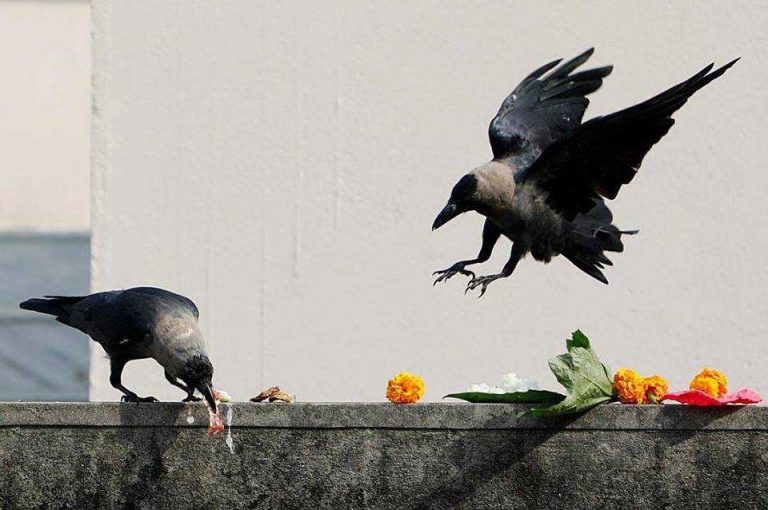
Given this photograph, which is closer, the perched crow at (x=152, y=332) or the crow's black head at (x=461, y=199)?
the perched crow at (x=152, y=332)

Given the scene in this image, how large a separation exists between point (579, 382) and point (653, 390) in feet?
1.20

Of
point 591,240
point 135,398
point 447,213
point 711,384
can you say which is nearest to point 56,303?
point 135,398

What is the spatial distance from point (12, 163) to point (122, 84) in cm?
807

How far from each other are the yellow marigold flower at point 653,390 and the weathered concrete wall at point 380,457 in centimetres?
16

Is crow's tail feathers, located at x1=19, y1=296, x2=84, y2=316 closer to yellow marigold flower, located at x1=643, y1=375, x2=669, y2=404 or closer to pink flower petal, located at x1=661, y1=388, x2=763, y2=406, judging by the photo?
yellow marigold flower, located at x1=643, y1=375, x2=669, y2=404

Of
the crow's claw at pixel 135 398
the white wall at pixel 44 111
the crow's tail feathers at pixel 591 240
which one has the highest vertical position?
the white wall at pixel 44 111

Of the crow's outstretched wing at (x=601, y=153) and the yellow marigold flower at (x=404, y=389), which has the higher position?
the crow's outstretched wing at (x=601, y=153)

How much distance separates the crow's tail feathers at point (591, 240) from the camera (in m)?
8.05

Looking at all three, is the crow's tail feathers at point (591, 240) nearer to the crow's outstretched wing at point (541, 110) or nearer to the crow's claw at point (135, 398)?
the crow's outstretched wing at point (541, 110)

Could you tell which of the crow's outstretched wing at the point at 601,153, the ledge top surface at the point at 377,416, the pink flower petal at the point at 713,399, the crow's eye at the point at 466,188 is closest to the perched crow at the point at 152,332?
the ledge top surface at the point at 377,416

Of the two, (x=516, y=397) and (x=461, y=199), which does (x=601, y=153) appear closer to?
(x=461, y=199)

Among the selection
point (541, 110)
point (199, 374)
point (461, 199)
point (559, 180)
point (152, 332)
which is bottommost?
point (199, 374)

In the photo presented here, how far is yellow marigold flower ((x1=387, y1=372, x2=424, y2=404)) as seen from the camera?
7.28m

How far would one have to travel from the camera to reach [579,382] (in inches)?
281
